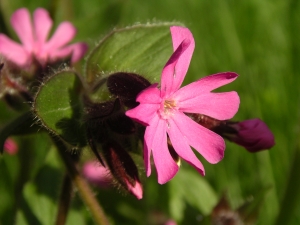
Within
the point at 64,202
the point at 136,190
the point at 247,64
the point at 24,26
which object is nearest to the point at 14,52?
the point at 24,26

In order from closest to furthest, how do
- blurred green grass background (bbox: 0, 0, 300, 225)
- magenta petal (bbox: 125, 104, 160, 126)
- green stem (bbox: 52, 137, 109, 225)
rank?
magenta petal (bbox: 125, 104, 160, 126), green stem (bbox: 52, 137, 109, 225), blurred green grass background (bbox: 0, 0, 300, 225)

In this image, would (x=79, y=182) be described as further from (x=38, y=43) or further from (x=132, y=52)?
(x=38, y=43)

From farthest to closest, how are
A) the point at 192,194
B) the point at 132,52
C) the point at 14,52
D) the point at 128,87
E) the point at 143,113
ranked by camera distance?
the point at 192,194, the point at 14,52, the point at 132,52, the point at 128,87, the point at 143,113

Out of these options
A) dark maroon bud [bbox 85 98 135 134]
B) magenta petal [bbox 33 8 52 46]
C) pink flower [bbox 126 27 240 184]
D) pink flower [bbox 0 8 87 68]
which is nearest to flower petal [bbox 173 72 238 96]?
pink flower [bbox 126 27 240 184]

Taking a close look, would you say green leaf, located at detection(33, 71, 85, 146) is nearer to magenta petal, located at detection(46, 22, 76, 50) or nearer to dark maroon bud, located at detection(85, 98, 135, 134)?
dark maroon bud, located at detection(85, 98, 135, 134)

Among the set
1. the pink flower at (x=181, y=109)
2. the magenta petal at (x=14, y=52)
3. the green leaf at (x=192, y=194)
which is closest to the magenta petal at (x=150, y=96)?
the pink flower at (x=181, y=109)
